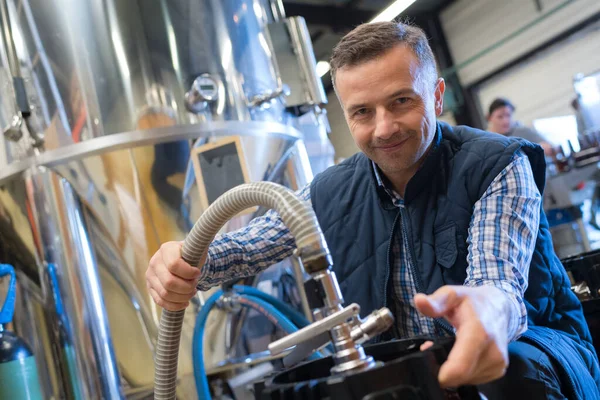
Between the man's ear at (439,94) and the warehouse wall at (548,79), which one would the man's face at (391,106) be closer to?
the man's ear at (439,94)

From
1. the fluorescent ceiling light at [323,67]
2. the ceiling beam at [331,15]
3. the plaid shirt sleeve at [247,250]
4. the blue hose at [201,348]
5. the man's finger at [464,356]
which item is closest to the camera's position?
the man's finger at [464,356]

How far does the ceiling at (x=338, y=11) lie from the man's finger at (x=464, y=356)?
5.64 meters

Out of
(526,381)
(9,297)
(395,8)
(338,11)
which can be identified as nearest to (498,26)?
(395,8)

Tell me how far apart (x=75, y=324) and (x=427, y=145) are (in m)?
0.97

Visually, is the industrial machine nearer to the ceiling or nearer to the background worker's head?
the background worker's head

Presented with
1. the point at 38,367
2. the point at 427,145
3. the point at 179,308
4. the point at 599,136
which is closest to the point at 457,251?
the point at 427,145

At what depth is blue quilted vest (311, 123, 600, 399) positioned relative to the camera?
104 cm

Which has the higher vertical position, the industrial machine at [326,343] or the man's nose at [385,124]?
the man's nose at [385,124]

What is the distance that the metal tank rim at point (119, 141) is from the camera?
151 cm

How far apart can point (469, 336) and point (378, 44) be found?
0.63 metres

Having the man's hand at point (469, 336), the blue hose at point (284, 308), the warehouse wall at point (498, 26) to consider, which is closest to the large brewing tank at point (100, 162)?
the blue hose at point (284, 308)

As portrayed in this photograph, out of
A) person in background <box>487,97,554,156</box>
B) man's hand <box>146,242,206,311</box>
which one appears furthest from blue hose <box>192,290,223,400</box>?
person in background <box>487,97,554,156</box>

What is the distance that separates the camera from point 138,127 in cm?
152

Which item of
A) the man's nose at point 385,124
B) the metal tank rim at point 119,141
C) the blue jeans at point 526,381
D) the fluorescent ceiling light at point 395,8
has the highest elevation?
the fluorescent ceiling light at point 395,8
